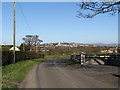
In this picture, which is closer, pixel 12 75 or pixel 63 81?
pixel 63 81

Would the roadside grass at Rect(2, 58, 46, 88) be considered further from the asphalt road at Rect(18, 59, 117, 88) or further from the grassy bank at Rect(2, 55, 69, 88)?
the asphalt road at Rect(18, 59, 117, 88)

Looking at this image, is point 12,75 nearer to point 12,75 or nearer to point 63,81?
point 12,75

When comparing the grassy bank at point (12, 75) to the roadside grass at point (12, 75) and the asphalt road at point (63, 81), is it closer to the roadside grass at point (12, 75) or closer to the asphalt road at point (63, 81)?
the roadside grass at point (12, 75)

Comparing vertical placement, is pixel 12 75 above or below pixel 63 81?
below

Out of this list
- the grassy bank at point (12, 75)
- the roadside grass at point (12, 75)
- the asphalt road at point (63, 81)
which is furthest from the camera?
the roadside grass at point (12, 75)

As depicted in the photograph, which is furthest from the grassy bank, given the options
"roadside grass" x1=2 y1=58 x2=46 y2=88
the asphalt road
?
the asphalt road

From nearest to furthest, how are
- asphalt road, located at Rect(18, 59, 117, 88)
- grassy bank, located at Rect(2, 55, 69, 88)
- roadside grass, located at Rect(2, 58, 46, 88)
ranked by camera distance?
asphalt road, located at Rect(18, 59, 117, 88) < grassy bank, located at Rect(2, 55, 69, 88) < roadside grass, located at Rect(2, 58, 46, 88)

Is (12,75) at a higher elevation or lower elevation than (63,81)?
lower

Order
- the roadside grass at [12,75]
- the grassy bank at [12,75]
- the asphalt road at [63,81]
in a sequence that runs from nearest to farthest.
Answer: the asphalt road at [63,81], the grassy bank at [12,75], the roadside grass at [12,75]

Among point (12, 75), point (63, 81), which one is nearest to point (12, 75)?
point (12, 75)

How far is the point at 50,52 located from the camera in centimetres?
11888

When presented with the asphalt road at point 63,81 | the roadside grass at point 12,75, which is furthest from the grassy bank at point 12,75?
the asphalt road at point 63,81

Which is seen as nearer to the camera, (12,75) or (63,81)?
(63,81)

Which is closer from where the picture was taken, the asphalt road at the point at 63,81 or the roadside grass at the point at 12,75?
the asphalt road at the point at 63,81
